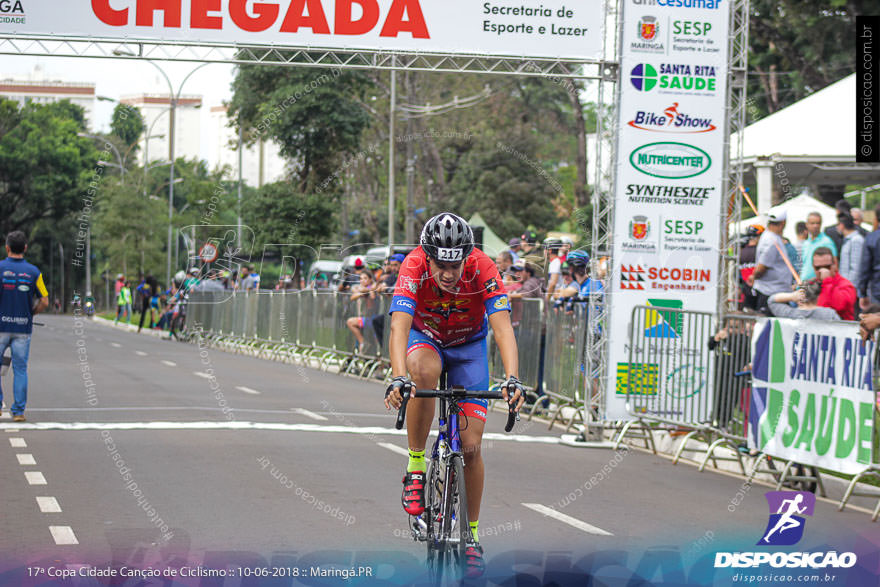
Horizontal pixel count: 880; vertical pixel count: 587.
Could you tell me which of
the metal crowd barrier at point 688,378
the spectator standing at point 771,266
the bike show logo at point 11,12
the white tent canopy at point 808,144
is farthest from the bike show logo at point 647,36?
the bike show logo at point 11,12

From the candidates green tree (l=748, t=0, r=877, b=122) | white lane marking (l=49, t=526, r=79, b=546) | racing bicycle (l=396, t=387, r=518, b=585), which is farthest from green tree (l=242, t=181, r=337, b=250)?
racing bicycle (l=396, t=387, r=518, b=585)

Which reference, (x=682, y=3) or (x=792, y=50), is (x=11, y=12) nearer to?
(x=682, y=3)

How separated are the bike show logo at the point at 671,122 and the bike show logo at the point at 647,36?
70 cm

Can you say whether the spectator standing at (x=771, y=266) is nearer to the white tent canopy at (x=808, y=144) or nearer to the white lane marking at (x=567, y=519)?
the white tent canopy at (x=808, y=144)

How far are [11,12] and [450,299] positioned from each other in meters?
8.94

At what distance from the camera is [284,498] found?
9.10 meters

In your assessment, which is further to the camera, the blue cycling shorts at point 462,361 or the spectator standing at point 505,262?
the spectator standing at point 505,262

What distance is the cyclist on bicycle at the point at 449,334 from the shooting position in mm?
6230

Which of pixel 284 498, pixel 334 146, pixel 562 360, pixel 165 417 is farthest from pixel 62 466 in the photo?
pixel 334 146

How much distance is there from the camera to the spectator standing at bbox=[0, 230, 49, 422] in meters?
13.6

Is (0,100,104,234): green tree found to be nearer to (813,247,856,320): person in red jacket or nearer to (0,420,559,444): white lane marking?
(0,420,559,444): white lane marking

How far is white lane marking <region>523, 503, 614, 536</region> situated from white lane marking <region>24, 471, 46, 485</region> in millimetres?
3836

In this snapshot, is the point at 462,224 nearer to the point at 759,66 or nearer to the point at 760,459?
the point at 760,459

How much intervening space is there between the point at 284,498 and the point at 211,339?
27688 mm
